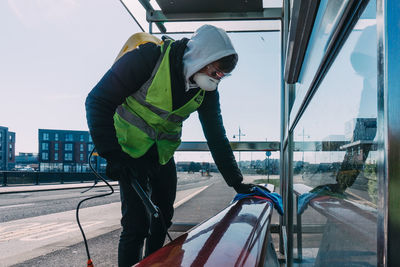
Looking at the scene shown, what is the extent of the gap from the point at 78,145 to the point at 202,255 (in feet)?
228

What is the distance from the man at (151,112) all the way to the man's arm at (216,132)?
0.04 ft

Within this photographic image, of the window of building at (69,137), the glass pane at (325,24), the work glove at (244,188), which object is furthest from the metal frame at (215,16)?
the window of building at (69,137)

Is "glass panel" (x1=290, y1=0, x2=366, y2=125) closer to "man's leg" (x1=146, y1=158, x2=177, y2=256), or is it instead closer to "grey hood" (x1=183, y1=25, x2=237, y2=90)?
"grey hood" (x1=183, y1=25, x2=237, y2=90)

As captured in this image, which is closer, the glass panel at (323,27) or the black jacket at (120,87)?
the glass panel at (323,27)

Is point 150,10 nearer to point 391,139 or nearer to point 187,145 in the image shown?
point 187,145

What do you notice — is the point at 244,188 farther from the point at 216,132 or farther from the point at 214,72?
the point at 214,72

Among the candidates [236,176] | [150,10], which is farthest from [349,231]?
[150,10]

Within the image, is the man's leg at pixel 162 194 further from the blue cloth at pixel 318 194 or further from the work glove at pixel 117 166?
the blue cloth at pixel 318 194

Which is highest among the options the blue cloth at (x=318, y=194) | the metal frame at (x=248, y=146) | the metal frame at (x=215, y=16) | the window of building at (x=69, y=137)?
the window of building at (x=69, y=137)

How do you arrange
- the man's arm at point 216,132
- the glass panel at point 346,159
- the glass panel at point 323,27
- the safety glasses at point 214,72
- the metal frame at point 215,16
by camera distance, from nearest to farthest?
the glass panel at point 346,159, the glass panel at point 323,27, the safety glasses at point 214,72, the man's arm at point 216,132, the metal frame at point 215,16

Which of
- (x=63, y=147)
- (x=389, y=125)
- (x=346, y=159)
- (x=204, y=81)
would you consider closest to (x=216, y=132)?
(x=204, y=81)

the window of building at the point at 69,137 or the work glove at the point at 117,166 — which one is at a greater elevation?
the window of building at the point at 69,137

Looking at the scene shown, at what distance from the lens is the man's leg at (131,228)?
1.47 meters

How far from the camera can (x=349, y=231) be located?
70 centimetres
